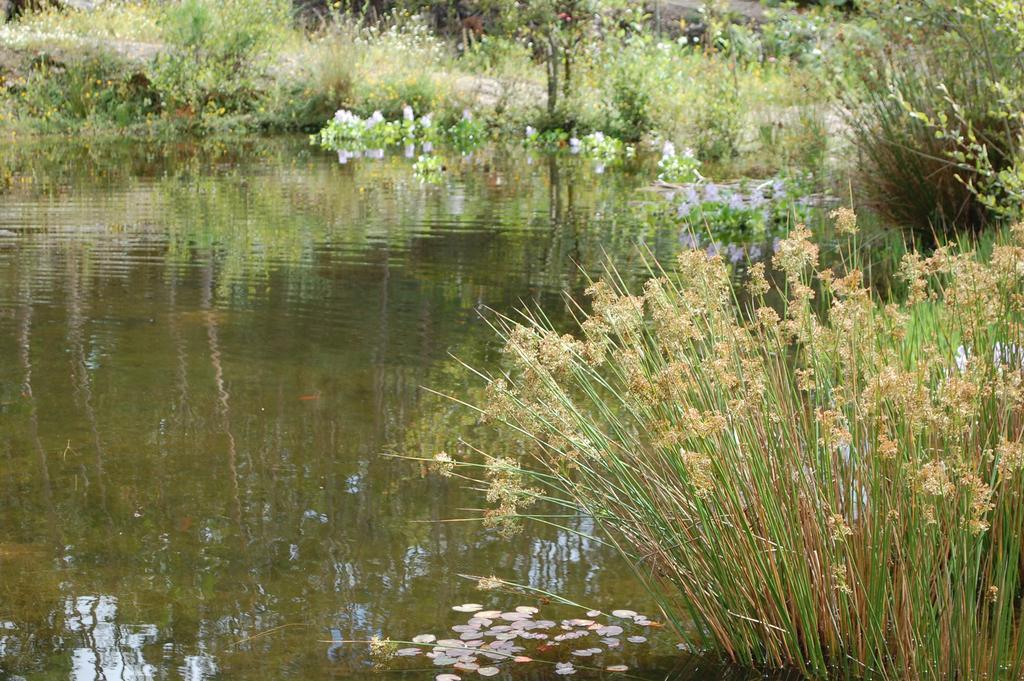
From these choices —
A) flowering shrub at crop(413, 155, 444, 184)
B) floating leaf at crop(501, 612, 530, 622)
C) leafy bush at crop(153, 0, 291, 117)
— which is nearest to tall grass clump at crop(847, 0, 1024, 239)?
floating leaf at crop(501, 612, 530, 622)

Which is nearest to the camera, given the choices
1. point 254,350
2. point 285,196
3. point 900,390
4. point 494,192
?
point 900,390

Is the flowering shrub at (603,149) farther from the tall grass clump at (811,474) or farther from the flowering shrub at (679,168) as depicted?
the tall grass clump at (811,474)

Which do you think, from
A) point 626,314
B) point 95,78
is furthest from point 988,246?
point 95,78

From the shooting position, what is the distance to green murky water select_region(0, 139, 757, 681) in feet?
10.3

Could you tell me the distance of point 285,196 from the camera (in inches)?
444

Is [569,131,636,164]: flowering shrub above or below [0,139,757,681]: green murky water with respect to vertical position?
above

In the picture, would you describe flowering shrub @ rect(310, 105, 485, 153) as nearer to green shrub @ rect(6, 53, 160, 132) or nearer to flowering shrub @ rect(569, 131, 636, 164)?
flowering shrub @ rect(569, 131, 636, 164)

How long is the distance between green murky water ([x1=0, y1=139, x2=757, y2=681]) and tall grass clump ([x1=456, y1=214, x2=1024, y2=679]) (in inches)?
18.2

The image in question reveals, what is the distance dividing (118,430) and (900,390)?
122 inches

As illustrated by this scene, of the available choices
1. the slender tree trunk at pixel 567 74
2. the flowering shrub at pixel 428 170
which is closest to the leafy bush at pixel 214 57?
the slender tree trunk at pixel 567 74

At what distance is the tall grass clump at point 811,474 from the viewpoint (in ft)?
7.70

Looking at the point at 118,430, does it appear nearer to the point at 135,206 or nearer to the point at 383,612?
the point at 383,612

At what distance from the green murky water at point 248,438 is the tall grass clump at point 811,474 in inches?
18.2

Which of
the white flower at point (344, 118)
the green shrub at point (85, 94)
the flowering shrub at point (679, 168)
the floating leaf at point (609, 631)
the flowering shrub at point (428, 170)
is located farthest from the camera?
the green shrub at point (85, 94)
